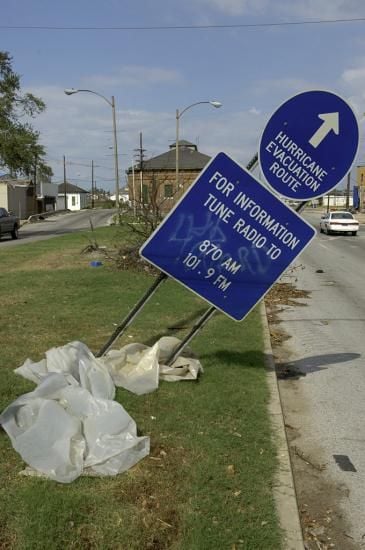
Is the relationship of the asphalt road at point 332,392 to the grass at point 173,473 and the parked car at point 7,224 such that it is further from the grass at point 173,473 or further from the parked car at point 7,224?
the parked car at point 7,224

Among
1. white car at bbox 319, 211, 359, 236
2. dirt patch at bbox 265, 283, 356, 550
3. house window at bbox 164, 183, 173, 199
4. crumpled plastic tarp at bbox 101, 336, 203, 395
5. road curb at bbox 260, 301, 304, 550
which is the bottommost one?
white car at bbox 319, 211, 359, 236

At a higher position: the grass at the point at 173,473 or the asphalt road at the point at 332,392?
the grass at the point at 173,473

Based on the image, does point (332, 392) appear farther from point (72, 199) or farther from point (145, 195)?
point (72, 199)

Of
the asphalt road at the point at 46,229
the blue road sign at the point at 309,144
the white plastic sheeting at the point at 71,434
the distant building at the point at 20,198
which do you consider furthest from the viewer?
the distant building at the point at 20,198

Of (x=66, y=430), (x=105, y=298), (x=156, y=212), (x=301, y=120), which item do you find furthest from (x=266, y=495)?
(x=156, y=212)

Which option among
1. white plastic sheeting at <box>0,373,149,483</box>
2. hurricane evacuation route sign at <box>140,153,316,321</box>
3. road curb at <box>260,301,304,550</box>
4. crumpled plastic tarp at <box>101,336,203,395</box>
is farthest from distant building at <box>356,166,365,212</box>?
white plastic sheeting at <box>0,373,149,483</box>

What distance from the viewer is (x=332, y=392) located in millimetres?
5801

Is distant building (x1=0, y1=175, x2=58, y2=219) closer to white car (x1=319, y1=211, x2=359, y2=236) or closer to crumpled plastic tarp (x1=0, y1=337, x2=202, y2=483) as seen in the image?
white car (x1=319, y1=211, x2=359, y2=236)

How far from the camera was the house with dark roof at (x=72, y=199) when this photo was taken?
108m

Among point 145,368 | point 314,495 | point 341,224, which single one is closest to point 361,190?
point 341,224

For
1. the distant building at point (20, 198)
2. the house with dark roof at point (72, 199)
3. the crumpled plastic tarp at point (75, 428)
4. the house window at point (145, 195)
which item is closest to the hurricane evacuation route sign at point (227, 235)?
the crumpled plastic tarp at point (75, 428)

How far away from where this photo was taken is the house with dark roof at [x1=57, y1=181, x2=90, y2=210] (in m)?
108

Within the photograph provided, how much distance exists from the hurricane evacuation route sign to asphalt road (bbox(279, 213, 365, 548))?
3.82 feet

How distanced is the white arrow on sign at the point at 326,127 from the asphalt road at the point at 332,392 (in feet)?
7.63
